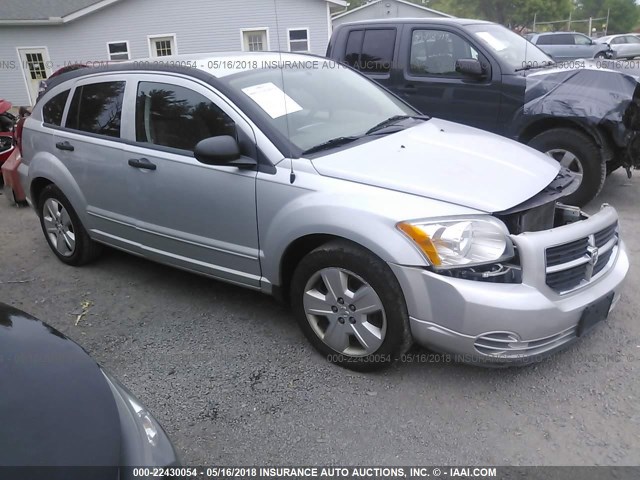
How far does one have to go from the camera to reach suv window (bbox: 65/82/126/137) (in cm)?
395

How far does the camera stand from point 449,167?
2.98 m

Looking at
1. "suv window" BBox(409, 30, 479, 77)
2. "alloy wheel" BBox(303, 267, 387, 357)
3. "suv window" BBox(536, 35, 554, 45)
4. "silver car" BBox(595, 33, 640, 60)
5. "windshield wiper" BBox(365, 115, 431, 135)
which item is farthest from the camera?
"silver car" BBox(595, 33, 640, 60)

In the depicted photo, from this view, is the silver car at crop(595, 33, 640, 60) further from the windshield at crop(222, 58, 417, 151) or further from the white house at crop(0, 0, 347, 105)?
the windshield at crop(222, 58, 417, 151)

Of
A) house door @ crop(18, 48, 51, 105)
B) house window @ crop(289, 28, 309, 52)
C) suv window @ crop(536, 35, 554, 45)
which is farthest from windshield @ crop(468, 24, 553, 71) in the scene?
house door @ crop(18, 48, 51, 105)

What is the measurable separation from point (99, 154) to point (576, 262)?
3295 mm

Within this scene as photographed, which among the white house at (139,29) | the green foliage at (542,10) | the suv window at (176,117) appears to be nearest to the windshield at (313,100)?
the suv window at (176,117)

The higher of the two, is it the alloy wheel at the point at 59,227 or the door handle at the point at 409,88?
the door handle at the point at 409,88

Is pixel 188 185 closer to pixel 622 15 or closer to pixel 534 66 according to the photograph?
pixel 534 66

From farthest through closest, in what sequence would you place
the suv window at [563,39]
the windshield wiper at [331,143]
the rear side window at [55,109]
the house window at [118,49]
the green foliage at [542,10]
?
the green foliage at [542,10]
the suv window at [563,39]
the house window at [118,49]
the rear side window at [55,109]
the windshield wiper at [331,143]

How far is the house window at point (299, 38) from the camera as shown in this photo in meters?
21.8

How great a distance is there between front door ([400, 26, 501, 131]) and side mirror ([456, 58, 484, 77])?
9cm

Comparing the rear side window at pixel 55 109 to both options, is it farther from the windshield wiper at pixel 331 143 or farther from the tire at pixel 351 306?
the tire at pixel 351 306

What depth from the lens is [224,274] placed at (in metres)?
3.50

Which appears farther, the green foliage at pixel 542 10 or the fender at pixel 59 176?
the green foliage at pixel 542 10
